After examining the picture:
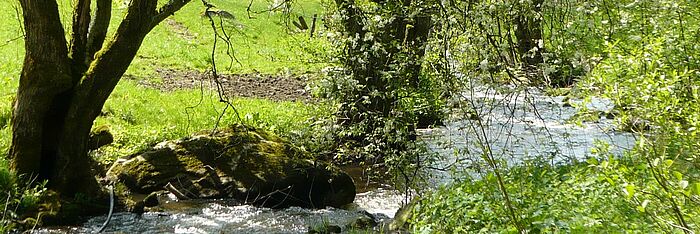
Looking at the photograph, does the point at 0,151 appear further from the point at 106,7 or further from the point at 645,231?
the point at 645,231

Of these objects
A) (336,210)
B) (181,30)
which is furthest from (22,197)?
(181,30)

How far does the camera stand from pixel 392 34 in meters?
7.55

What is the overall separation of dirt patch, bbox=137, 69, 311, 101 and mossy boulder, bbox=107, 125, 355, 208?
6746 millimetres

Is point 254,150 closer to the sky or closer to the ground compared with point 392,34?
closer to the ground

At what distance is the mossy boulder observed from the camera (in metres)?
9.38

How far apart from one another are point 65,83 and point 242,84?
11.6 m

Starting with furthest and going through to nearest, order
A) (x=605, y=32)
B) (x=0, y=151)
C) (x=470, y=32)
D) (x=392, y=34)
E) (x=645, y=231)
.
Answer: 1. (x=0, y=151)
2. (x=392, y=34)
3. (x=605, y=32)
4. (x=470, y=32)
5. (x=645, y=231)

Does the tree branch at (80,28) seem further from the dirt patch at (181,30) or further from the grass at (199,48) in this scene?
the dirt patch at (181,30)

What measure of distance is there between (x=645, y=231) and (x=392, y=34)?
3896 mm

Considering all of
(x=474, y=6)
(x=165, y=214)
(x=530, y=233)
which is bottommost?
(x=165, y=214)

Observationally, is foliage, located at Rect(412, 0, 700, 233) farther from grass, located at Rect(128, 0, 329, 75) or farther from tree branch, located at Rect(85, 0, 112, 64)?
grass, located at Rect(128, 0, 329, 75)

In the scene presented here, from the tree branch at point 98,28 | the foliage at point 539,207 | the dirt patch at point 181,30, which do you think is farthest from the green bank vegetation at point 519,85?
the dirt patch at point 181,30

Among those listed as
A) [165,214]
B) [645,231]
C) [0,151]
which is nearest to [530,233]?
[645,231]

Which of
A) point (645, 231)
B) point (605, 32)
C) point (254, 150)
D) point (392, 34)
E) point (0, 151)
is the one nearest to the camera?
point (645, 231)
